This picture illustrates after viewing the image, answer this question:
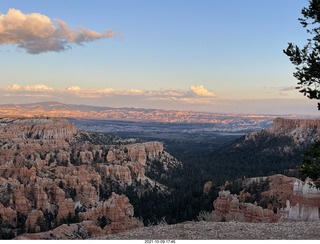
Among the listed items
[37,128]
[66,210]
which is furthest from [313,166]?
[37,128]

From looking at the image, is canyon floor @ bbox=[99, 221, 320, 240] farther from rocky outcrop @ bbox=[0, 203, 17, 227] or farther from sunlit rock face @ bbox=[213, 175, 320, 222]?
rocky outcrop @ bbox=[0, 203, 17, 227]

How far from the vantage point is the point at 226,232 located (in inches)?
786

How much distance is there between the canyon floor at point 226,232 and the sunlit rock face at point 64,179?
1038 cm

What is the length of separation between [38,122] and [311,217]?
4578 inches

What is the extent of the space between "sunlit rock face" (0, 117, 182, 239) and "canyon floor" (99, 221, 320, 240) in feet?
34.1

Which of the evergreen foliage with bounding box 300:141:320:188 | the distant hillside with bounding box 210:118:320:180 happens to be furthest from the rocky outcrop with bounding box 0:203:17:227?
the distant hillside with bounding box 210:118:320:180

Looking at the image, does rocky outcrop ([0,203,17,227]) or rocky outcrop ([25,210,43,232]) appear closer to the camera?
rocky outcrop ([25,210,43,232])

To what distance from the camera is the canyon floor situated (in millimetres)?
18766

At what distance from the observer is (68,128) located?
137m

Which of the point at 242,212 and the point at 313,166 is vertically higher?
the point at 313,166

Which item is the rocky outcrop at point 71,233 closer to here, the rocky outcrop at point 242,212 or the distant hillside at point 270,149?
the rocky outcrop at point 242,212

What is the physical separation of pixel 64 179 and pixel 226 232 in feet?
161

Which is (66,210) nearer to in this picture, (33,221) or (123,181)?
(33,221)

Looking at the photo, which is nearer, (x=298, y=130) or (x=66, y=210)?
(x=66, y=210)
